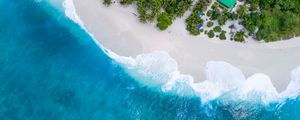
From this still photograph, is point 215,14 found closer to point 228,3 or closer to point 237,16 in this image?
point 228,3

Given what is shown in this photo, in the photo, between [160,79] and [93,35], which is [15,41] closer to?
[93,35]

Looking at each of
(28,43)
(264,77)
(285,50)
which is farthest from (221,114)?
(28,43)

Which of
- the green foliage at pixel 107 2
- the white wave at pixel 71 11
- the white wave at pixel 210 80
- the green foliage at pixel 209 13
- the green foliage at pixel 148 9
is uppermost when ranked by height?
the white wave at pixel 71 11

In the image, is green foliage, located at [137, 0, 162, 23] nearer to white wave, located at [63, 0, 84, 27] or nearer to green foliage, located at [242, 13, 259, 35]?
white wave, located at [63, 0, 84, 27]

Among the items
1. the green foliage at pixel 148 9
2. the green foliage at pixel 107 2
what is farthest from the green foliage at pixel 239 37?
the green foliage at pixel 107 2

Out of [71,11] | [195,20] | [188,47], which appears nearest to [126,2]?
[71,11]

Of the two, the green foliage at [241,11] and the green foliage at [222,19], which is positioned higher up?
the green foliage at [222,19]

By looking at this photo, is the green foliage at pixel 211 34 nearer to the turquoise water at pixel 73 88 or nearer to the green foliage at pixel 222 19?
the green foliage at pixel 222 19
